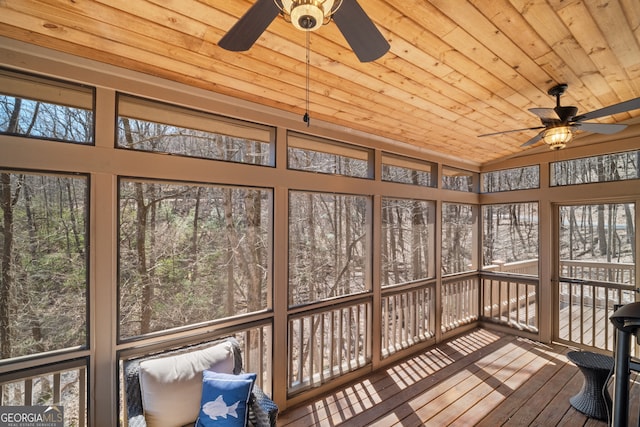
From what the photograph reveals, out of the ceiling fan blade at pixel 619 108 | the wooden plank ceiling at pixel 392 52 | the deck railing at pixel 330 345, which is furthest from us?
the deck railing at pixel 330 345

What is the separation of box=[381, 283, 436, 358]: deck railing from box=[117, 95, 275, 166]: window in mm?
2446

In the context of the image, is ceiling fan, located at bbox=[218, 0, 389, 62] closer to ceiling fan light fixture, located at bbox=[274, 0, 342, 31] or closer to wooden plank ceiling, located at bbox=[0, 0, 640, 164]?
ceiling fan light fixture, located at bbox=[274, 0, 342, 31]

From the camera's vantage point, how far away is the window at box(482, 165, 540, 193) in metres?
4.61

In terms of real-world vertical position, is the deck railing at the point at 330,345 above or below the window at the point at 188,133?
below

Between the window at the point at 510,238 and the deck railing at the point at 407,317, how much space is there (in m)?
1.56

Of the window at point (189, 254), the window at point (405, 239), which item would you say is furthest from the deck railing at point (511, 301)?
the window at point (189, 254)

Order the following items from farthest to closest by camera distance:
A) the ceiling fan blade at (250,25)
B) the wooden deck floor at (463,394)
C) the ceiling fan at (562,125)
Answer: the wooden deck floor at (463,394) < the ceiling fan at (562,125) < the ceiling fan blade at (250,25)

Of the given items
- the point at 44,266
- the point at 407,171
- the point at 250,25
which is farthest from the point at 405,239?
the point at 44,266

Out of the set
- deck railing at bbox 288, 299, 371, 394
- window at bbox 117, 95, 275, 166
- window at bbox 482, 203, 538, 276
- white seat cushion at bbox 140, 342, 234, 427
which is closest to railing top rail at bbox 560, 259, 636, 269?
window at bbox 482, 203, 538, 276

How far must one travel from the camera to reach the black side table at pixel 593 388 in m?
2.75

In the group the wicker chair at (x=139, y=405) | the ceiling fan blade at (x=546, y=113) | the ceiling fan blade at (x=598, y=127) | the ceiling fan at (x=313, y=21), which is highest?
the ceiling fan blade at (x=546, y=113)

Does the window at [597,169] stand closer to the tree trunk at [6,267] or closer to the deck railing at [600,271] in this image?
the deck railing at [600,271]

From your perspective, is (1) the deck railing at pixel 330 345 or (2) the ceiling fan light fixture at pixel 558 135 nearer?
(2) the ceiling fan light fixture at pixel 558 135

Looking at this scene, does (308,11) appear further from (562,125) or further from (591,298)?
(591,298)
